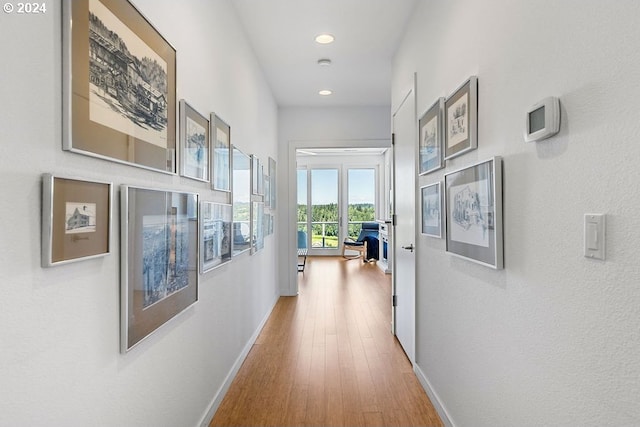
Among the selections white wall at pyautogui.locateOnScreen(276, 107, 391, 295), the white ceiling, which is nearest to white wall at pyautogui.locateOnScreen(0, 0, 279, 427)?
the white ceiling

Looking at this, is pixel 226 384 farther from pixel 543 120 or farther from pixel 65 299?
pixel 543 120

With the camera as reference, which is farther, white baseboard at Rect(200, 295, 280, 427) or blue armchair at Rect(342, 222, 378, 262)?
blue armchair at Rect(342, 222, 378, 262)

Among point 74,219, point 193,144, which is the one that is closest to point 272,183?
point 193,144

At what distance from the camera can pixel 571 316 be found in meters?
1.02

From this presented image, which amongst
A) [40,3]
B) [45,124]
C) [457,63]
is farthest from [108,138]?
[457,63]

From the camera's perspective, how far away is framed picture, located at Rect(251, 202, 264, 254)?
127 inches

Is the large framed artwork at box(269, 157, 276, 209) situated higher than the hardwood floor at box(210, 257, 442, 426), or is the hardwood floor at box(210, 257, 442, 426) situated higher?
the large framed artwork at box(269, 157, 276, 209)

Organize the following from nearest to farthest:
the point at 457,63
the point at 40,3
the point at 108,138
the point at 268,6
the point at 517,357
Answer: the point at 40,3
the point at 108,138
the point at 517,357
the point at 457,63
the point at 268,6

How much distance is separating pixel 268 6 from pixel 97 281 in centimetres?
234

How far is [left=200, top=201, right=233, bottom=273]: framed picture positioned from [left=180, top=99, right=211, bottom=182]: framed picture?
18 cm

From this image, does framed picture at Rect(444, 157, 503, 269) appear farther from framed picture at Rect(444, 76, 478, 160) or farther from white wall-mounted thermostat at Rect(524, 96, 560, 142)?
white wall-mounted thermostat at Rect(524, 96, 560, 142)

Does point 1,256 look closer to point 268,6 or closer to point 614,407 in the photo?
point 614,407

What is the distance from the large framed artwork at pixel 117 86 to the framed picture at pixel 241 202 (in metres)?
1.06

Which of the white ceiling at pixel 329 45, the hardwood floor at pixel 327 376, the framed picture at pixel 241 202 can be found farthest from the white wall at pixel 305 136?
the framed picture at pixel 241 202
